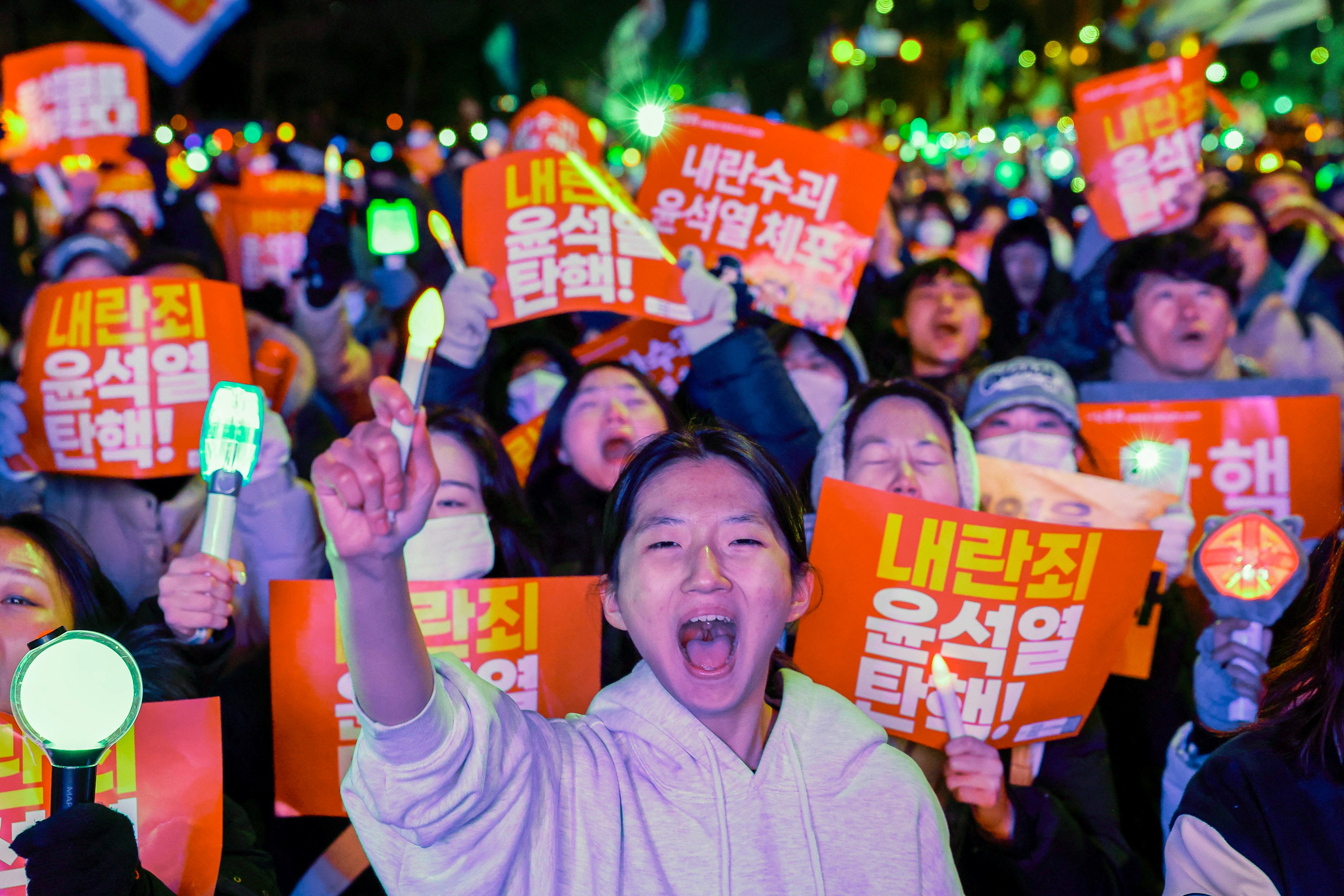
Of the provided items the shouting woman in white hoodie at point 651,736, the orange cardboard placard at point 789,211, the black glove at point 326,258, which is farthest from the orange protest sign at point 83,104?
the shouting woman in white hoodie at point 651,736

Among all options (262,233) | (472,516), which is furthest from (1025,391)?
(262,233)

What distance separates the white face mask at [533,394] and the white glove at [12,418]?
4.83 feet

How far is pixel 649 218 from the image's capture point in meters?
4.00

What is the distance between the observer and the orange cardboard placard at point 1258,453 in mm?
3303

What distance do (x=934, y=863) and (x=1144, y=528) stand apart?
135 centimetres

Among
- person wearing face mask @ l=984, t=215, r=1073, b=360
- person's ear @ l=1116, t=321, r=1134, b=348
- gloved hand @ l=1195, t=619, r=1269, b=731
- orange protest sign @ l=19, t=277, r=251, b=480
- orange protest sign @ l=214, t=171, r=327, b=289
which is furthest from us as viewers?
orange protest sign @ l=214, t=171, r=327, b=289

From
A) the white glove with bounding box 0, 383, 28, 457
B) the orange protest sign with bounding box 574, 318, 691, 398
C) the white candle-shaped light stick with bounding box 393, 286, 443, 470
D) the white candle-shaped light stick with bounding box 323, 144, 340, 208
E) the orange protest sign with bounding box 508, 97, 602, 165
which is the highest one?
the orange protest sign with bounding box 508, 97, 602, 165

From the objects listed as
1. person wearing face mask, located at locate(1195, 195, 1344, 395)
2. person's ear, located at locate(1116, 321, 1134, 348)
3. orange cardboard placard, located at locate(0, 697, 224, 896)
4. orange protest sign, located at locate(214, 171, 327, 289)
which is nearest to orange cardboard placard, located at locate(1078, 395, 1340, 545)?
person's ear, located at locate(1116, 321, 1134, 348)

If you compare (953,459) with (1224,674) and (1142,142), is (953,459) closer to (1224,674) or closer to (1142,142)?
(1224,674)

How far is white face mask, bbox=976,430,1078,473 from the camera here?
3.24 meters

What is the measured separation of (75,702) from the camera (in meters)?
1.50

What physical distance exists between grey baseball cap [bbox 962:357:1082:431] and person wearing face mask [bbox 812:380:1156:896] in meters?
0.29

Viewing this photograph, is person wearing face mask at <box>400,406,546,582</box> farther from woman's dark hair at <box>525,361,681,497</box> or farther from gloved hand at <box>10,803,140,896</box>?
gloved hand at <box>10,803,140,896</box>

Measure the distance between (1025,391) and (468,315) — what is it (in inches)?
67.5
